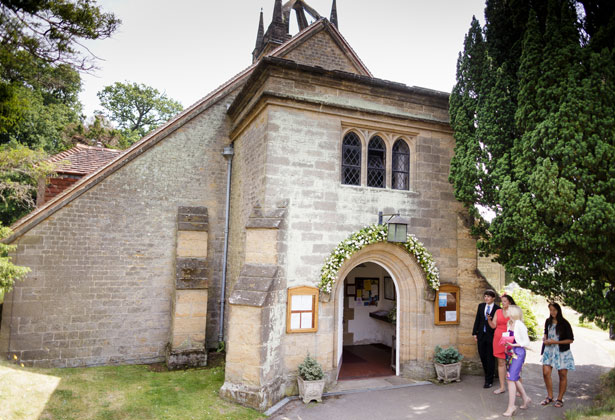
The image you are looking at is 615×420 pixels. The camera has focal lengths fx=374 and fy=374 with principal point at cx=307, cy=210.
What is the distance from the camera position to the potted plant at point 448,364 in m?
8.50

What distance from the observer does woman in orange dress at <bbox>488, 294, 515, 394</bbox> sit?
7.48 m

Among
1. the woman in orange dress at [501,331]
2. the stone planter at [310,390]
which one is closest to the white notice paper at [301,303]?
the stone planter at [310,390]

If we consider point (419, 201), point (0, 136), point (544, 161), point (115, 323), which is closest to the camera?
point (544, 161)

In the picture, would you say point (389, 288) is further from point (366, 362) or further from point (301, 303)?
point (301, 303)

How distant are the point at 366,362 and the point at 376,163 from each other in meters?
5.35

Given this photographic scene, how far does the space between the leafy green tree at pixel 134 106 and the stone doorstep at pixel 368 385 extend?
31.0 m

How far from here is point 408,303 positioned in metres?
8.91

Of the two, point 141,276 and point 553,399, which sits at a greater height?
point 141,276

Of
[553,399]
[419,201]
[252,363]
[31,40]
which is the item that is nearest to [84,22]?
[31,40]

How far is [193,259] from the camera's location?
1026 cm

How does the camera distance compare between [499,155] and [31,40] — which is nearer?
[31,40]

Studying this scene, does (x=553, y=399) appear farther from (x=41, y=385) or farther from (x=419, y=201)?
(x=41, y=385)

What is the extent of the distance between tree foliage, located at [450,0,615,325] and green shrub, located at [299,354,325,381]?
437 cm

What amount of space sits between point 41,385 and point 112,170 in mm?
5266
